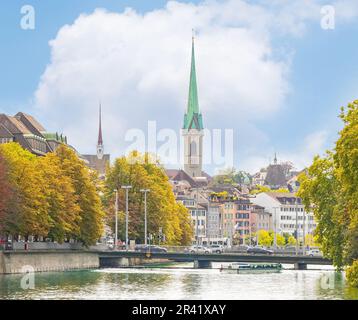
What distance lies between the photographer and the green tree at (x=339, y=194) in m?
84.2

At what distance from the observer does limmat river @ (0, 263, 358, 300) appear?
88438 millimetres

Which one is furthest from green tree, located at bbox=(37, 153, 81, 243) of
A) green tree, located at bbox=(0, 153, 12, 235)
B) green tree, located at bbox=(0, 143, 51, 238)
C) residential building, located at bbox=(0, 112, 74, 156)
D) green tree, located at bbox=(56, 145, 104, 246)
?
residential building, located at bbox=(0, 112, 74, 156)

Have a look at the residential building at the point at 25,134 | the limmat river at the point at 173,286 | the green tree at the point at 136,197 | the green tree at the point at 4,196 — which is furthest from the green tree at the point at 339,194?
the residential building at the point at 25,134

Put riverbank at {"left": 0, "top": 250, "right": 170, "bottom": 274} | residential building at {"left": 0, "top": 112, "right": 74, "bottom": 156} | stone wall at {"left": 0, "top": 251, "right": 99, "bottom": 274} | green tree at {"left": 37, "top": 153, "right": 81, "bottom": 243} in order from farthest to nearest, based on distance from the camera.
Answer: residential building at {"left": 0, "top": 112, "right": 74, "bottom": 156} → green tree at {"left": 37, "top": 153, "right": 81, "bottom": 243} → riverbank at {"left": 0, "top": 250, "right": 170, "bottom": 274} → stone wall at {"left": 0, "top": 251, "right": 99, "bottom": 274}

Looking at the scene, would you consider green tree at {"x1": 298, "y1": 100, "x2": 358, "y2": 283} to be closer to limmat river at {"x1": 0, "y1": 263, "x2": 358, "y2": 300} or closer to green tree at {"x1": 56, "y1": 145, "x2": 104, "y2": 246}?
limmat river at {"x1": 0, "y1": 263, "x2": 358, "y2": 300}

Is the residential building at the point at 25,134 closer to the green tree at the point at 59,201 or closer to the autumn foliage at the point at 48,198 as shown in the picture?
the autumn foliage at the point at 48,198

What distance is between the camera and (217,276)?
407 ft

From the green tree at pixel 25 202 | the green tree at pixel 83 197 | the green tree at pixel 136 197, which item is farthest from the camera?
the green tree at pixel 136 197

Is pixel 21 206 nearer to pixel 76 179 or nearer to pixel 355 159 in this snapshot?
pixel 76 179

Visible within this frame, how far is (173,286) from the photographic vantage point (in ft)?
333

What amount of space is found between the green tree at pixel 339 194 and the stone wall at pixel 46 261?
24.9m

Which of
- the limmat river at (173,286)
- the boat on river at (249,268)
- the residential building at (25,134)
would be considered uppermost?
the residential building at (25,134)

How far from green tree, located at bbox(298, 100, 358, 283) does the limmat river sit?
A: 2.86 meters
